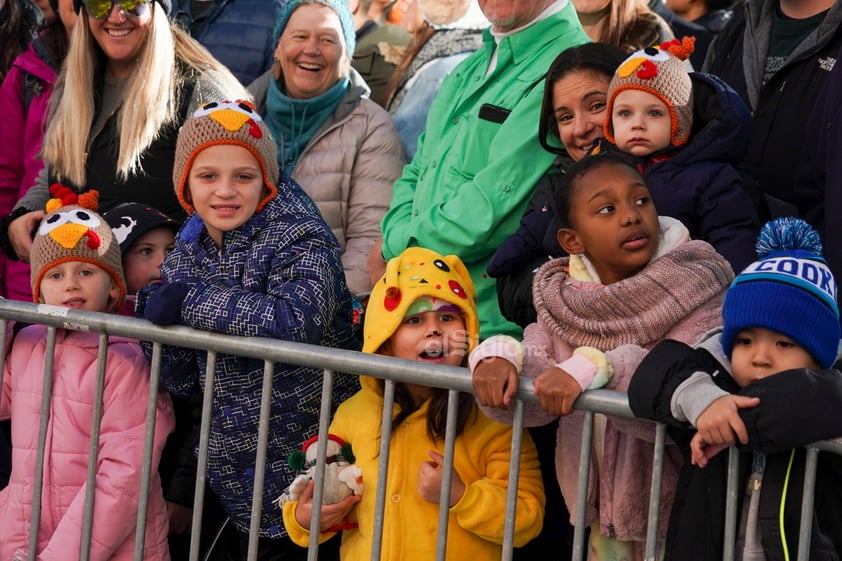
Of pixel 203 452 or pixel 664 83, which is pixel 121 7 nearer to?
pixel 203 452

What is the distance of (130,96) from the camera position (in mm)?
5977

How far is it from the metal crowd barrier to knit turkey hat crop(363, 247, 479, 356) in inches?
11.7

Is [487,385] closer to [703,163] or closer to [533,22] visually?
[703,163]

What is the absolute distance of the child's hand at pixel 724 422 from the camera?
3400 millimetres

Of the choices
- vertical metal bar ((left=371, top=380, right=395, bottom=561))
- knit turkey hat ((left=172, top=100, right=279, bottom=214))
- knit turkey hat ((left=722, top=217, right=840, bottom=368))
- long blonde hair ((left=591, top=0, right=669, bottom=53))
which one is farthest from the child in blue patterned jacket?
long blonde hair ((left=591, top=0, right=669, bottom=53))

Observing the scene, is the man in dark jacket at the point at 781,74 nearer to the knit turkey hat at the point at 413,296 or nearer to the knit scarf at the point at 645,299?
the knit scarf at the point at 645,299

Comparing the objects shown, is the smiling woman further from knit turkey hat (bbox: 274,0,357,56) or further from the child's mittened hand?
the child's mittened hand

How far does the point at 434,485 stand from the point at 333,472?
0.40 meters

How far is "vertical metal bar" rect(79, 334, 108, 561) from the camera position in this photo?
15.3 feet

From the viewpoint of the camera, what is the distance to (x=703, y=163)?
4.41 meters

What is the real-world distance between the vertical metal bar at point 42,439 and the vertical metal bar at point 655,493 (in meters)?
2.12

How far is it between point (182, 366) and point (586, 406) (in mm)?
1742

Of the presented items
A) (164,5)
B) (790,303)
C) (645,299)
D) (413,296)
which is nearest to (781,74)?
(645,299)

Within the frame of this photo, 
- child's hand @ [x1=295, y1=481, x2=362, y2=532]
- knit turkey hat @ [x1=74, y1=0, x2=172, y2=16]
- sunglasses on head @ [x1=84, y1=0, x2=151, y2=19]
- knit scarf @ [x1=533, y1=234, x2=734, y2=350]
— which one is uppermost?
knit turkey hat @ [x1=74, y1=0, x2=172, y2=16]
